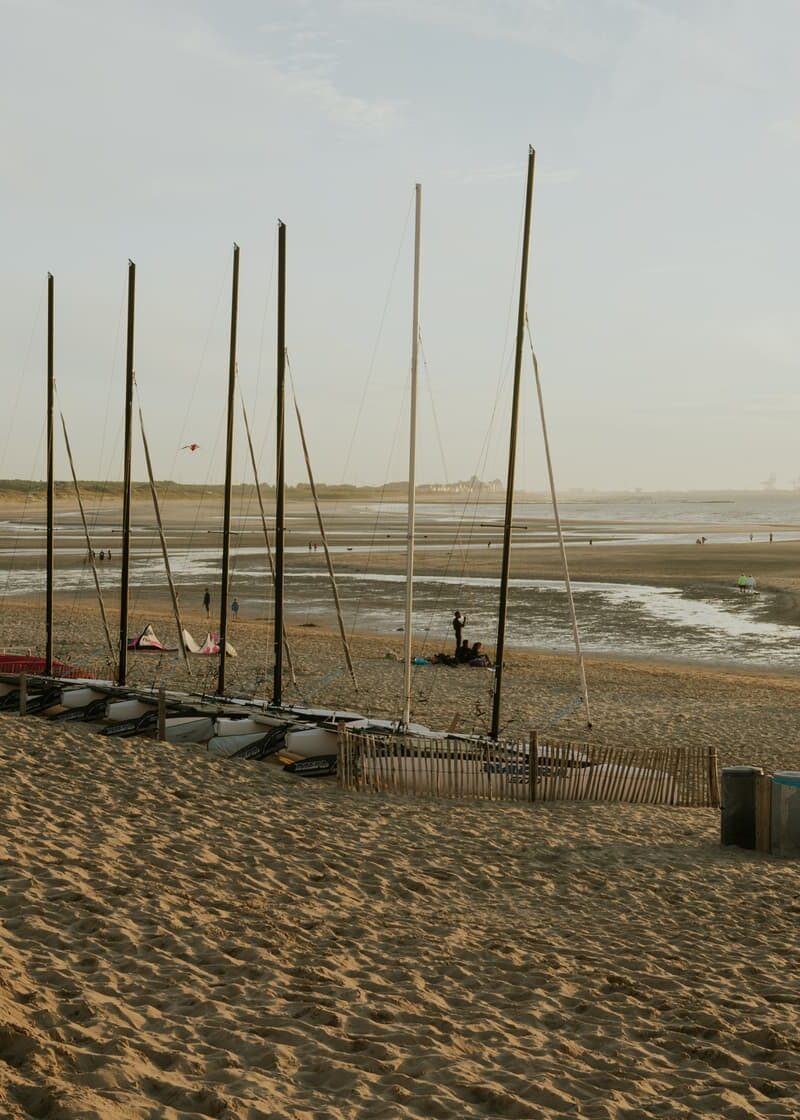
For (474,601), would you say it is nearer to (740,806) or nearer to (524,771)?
(524,771)

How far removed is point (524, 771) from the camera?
52.3 ft

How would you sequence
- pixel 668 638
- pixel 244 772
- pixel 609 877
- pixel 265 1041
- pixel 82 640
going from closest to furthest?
pixel 265 1041
pixel 609 877
pixel 244 772
pixel 82 640
pixel 668 638

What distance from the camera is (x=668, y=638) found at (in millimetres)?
39125

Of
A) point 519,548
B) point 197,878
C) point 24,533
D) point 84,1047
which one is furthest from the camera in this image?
point 24,533

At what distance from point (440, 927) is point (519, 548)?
6853cm

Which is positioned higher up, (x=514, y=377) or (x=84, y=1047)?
(x=514, y=377)

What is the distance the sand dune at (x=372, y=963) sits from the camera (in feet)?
20.9

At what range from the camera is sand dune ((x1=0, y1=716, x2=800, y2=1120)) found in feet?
20.9

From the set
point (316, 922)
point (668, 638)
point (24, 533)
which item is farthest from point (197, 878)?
point (24, 533)

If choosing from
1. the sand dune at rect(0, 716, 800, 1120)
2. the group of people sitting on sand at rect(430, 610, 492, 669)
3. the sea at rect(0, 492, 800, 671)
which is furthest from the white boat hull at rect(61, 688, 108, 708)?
the group of people sitting on sand at rect(430, 610, 492, 669)

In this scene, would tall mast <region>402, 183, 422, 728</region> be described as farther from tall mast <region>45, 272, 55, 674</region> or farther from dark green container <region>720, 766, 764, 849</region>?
tall mast <region>45, 272, 55, 674</region>

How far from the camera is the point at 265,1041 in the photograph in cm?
686

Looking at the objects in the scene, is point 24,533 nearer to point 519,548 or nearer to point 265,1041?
point 519,548

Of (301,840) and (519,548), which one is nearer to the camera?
(301,840)
